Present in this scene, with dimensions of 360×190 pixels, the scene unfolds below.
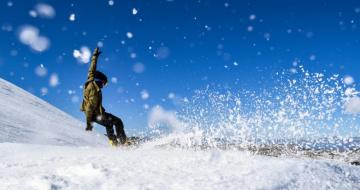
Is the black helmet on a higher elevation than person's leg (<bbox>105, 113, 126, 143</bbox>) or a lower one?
higher

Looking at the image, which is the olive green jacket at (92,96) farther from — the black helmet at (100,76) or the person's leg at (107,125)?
the person's leg at (107,125)

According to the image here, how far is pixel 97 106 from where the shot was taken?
1277 cm

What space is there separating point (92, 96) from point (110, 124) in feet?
3.61

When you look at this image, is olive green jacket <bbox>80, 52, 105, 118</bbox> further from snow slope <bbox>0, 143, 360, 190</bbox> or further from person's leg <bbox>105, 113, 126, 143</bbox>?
snow slope <bbox>0, 143, 360, 190</bbox>

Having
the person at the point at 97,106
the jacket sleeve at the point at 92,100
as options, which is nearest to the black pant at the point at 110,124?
the person at the point at 97,106

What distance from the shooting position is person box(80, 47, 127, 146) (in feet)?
41.1

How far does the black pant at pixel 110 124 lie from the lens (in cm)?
1302

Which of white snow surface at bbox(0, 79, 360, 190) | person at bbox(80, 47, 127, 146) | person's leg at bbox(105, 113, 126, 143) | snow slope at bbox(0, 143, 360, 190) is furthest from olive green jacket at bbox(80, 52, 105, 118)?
snow slope at bbox(0, 143, 360, 190)

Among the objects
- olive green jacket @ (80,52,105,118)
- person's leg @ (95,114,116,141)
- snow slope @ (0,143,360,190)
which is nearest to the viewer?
snow slope @ (0,143,360,190)

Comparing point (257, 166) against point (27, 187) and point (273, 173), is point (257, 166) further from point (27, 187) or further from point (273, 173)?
point (27, 187)

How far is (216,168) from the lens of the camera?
5945 millimetres

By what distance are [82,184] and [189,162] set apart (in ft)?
6.09

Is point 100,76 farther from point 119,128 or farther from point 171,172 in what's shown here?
point 171,172

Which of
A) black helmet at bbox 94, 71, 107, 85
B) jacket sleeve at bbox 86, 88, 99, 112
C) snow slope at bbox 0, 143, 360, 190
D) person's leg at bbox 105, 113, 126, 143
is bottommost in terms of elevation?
snow slope at bbox 0, 143, 360, 190
